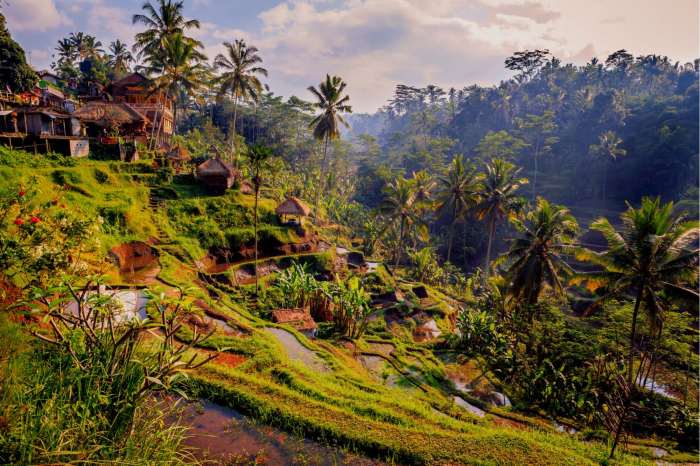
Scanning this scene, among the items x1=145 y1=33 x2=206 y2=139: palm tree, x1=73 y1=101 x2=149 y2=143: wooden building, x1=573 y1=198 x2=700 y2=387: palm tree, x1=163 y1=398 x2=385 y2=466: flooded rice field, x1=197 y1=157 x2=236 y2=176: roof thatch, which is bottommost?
x1=163 y1=398 x2=385 y2=466: flooded rice field

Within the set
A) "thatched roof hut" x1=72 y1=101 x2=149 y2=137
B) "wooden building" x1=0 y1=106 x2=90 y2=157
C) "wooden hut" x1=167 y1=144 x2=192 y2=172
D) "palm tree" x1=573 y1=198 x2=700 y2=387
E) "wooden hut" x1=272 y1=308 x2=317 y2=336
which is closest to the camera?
"palm tree" x1=573 y1=198 x2=700 y2=387

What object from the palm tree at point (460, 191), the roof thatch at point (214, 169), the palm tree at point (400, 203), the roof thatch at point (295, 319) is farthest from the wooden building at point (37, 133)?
the palm tree at point (460, 191)

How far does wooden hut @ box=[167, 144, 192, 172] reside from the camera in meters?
32.5

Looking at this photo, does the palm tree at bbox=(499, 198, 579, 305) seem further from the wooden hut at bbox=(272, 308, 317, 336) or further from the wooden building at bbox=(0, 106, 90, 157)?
the wooden building at bbox=(0, 106, 90, 157)

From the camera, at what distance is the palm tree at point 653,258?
13.6 metres

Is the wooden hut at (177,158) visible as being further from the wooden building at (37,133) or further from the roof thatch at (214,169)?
the wooden building at (37,133)

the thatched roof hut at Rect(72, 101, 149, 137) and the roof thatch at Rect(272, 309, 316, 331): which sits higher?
the thatched roof hut at Rect(72, 101, 149, 137)

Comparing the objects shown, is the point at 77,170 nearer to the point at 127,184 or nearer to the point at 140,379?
the point at 127,184

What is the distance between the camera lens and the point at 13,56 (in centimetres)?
3469

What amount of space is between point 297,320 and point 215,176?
17283 mm

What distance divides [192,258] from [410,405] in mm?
18001

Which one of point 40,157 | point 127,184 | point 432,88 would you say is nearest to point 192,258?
point 127,184

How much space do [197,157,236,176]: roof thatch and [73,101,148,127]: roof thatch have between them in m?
7.57

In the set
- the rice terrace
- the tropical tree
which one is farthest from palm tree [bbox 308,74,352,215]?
the tropical tree
